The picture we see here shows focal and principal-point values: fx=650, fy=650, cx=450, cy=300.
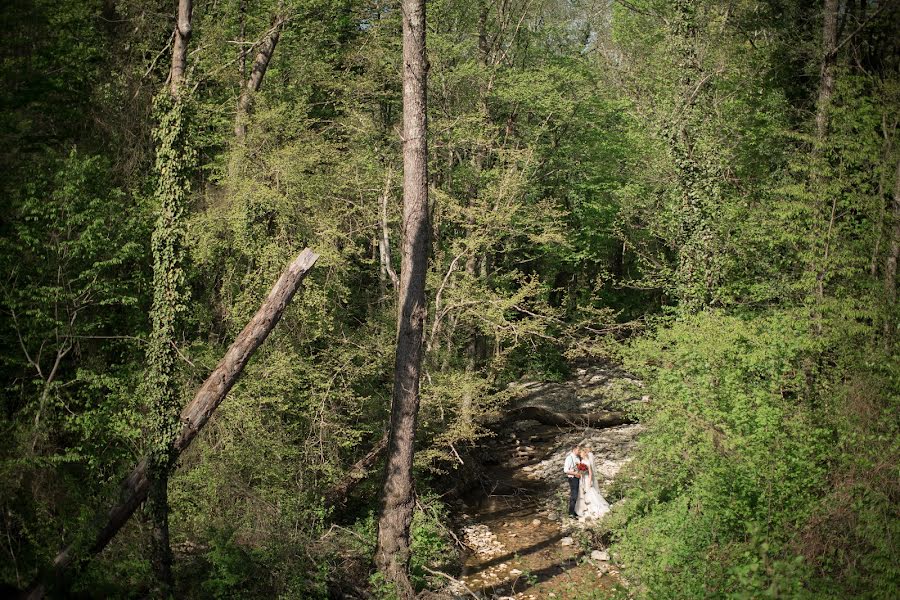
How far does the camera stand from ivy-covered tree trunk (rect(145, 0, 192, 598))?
7676mm

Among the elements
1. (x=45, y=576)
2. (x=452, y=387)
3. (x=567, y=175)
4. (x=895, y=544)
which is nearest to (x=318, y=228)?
(x=452, y=387)

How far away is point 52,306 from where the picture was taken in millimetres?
10461

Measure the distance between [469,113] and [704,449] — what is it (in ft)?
37.5

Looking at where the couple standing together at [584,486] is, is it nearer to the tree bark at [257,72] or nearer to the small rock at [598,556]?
the small rock at [598,556]

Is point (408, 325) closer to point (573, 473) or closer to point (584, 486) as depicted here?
point (573, 473)

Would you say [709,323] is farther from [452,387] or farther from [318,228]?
[318,228]

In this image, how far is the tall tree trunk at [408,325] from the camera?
8.45m

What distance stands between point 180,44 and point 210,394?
4.42 metres

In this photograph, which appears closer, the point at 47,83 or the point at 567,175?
the point at 47,83

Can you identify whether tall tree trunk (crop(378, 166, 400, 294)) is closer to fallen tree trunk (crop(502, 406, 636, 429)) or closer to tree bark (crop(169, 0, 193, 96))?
tree bark (crop(169, 0, 193, 96))

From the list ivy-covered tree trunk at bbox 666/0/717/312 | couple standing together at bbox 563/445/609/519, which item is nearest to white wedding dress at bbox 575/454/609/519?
couple standing together at bbox 563/445/609/519

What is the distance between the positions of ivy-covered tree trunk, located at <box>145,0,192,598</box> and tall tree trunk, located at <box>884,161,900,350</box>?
911 centimetres

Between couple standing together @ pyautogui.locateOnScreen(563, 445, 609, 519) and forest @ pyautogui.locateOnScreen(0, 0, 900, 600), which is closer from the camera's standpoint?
forest @ pyautogui.locateOnScreen(0, 0, 900, 600)

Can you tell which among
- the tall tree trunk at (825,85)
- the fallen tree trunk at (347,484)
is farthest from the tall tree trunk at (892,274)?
the fallen tree trunk at (347,484)
